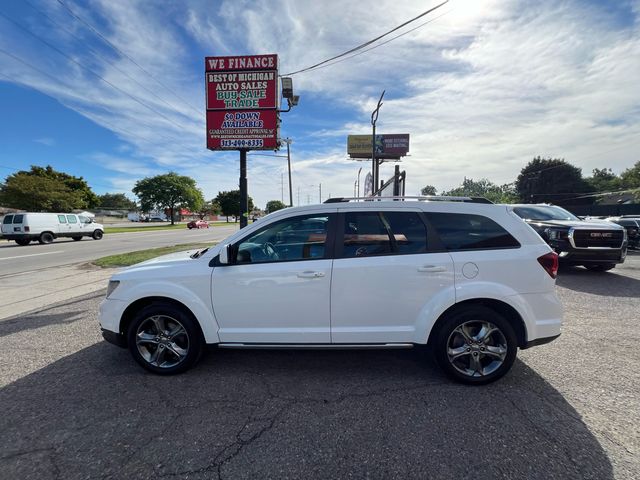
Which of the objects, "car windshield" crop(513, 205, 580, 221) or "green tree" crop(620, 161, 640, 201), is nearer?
"car windshield" crop(513, 205, 580, 221)

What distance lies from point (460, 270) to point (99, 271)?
35.2 feet

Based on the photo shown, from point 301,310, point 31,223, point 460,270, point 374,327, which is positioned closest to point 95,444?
point 301,310

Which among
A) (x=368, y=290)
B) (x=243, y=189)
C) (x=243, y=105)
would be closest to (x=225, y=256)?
(x=368, y=290)

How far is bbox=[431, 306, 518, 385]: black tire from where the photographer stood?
2.87 metres

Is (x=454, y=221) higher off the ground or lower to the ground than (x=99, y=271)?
higher

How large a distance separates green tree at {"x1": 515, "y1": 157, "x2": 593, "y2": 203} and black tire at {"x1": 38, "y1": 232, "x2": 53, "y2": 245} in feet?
252

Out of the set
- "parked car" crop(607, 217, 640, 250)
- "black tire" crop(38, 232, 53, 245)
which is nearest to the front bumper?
"parked car" crop(607, 217, 640, 250)

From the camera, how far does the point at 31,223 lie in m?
18.5

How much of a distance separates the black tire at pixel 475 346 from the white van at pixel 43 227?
24626 mm

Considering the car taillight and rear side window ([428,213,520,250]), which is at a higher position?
rear side window ([428,213,520,250])

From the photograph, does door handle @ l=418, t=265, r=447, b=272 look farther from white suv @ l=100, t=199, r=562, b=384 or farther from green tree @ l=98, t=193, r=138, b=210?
green tree @ l=98, t=193, r=138, b=210

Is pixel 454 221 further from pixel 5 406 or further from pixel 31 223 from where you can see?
pixel 31 223

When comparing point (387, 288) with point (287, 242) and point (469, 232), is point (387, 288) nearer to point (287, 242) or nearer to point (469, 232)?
point (469, 232)

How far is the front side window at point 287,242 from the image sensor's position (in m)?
3.03
